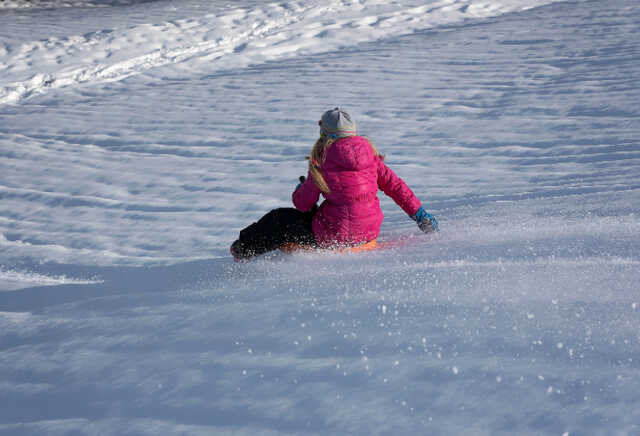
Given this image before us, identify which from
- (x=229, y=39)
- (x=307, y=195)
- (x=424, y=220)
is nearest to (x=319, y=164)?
(x=307, y=195)

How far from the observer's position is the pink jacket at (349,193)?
235 centimetres

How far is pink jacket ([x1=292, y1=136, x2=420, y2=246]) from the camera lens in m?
2.35

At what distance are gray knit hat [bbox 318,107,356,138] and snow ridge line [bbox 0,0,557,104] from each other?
5530 millimetres

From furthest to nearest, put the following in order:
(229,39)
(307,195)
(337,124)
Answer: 1. (229,39)
2. (307,195)
3. (337,124)

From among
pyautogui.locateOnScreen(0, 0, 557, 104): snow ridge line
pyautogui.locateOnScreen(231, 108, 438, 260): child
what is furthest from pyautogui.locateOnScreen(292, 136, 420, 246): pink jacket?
pyautogui.locateOnScreen(0, 0, 557, 104): snow ridge line

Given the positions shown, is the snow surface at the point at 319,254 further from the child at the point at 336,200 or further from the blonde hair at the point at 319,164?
the blonde hair at the point at 319,164

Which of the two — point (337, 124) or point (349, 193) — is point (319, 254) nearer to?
point (349, 193)

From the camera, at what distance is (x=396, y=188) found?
2592 mm

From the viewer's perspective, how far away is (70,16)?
10258 millimetres

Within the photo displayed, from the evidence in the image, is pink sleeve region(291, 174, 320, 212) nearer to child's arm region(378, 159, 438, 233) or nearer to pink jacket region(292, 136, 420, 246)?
pink jacket region(292, 136, 420, 246)

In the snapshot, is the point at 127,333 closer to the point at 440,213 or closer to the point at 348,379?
the point at 348,379

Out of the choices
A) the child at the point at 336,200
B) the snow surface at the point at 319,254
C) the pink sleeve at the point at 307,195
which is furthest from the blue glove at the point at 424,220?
the pink sleeve at the point at 307,195

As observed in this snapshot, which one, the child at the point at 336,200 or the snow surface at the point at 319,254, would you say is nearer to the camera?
the snow surface at the point at 319,254

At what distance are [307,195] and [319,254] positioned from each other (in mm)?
266
